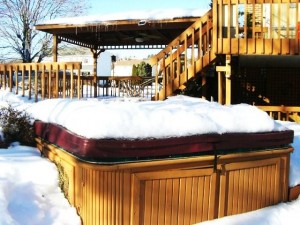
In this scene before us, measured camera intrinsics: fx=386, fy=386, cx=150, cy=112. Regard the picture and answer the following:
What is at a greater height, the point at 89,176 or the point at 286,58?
the point at 286,58

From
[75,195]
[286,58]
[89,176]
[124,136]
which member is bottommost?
[75,195]

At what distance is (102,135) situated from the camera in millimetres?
3547

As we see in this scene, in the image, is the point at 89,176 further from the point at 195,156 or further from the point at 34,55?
the point at 34,55

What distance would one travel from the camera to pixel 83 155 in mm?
3564

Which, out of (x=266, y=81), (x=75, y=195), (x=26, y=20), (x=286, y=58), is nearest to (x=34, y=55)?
(x=26, y=20)

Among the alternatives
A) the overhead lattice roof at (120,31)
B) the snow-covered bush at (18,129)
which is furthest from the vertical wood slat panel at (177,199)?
the overhead lattice roof at (120,31)

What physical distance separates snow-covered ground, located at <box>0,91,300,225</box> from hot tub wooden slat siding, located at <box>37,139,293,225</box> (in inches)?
6.7

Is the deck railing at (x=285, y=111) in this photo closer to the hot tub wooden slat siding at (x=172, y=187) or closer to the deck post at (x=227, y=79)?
the deck post at (x=227, y=79)

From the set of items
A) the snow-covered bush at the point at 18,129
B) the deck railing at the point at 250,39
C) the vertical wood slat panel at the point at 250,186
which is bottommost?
the vertical wood slat panel at the point at 250,186

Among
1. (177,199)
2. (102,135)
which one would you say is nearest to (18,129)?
(102,135)

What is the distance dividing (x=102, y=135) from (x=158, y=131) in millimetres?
567

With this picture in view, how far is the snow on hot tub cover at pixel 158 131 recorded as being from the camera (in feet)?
11.7

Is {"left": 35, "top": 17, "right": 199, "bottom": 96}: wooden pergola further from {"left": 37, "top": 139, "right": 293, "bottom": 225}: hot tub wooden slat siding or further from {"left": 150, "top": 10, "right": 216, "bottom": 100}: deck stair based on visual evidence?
{"left": 37, "top": 139, "right": 293, "bottom": 225}: hot tub wooden slat siding

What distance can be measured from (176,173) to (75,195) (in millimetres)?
1055
